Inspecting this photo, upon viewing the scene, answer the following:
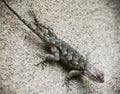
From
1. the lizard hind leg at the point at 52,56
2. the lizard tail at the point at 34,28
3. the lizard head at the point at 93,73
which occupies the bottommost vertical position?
the lizard head at the point at 93,73

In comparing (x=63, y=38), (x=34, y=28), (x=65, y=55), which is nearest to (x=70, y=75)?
(x=65, y=55)

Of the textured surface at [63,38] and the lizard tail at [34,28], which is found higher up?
the lizard tail at [34,28]

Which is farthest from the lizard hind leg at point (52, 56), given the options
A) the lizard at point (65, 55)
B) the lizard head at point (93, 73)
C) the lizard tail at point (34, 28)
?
the lizard head at point (93, 73)

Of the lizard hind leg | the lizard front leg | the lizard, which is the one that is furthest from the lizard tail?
the lizard front leg

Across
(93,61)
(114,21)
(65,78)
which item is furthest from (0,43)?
(114,21)

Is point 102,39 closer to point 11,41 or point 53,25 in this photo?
point 53,25

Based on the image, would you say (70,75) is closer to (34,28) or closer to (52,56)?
(52,56)

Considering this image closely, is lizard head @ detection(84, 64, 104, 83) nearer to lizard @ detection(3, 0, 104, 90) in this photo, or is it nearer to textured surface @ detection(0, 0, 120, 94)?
lizard @ detection(3, 0, 104, 90)

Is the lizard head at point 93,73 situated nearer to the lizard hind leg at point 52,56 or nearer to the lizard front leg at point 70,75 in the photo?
the lizard front leg at point 70,75
